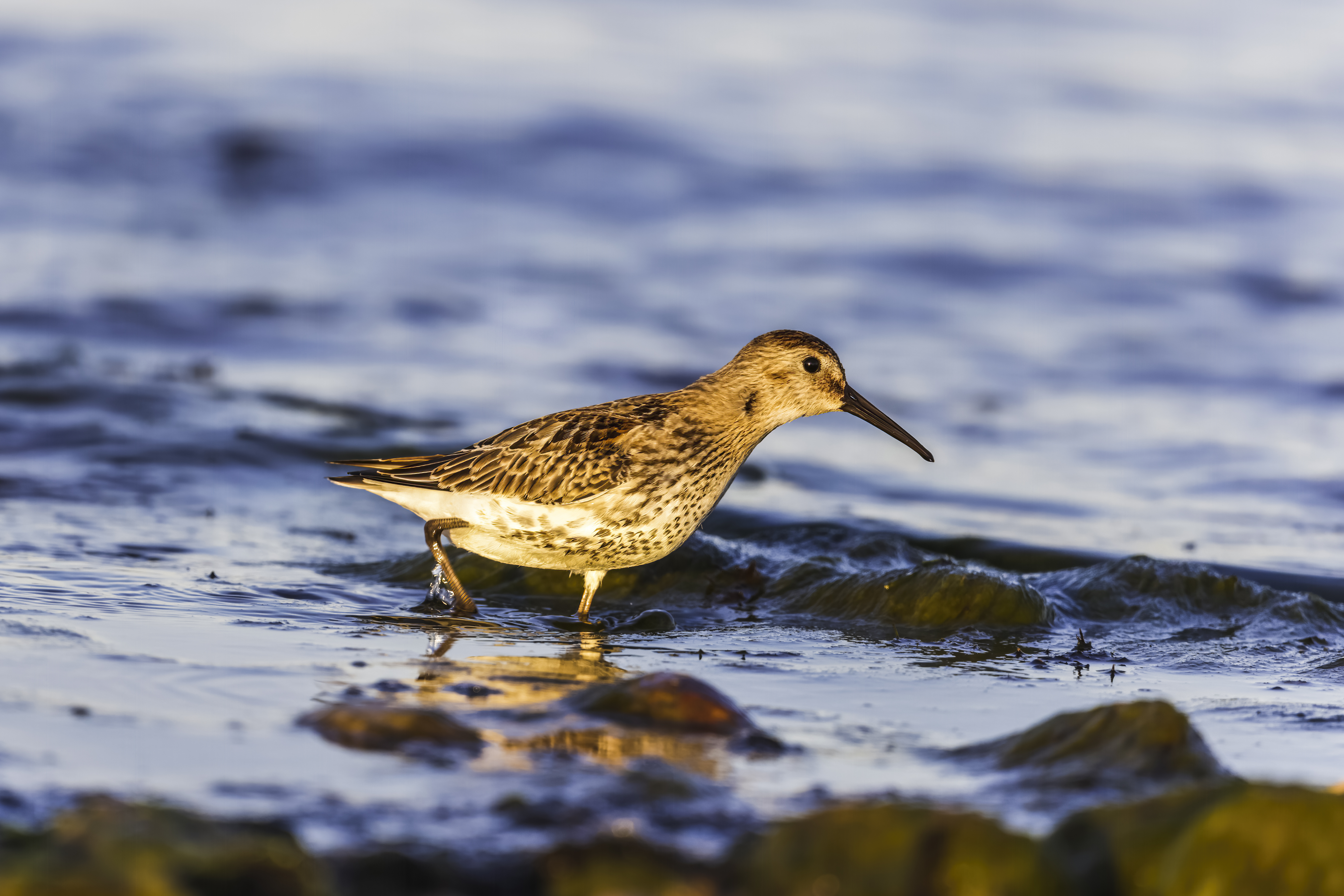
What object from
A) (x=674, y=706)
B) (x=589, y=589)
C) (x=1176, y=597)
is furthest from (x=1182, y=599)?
(x=674, y=706)

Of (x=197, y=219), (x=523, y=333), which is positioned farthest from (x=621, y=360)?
(x=197, y=219)

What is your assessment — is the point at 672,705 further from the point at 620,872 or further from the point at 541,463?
the point at 541,463

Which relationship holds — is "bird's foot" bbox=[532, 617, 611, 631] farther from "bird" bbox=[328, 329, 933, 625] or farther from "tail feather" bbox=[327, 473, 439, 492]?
"tail feather" bbox=[327, 473, 439, 492]

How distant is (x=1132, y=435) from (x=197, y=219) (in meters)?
10.6

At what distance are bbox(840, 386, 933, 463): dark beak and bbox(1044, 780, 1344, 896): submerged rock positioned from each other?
149 inches

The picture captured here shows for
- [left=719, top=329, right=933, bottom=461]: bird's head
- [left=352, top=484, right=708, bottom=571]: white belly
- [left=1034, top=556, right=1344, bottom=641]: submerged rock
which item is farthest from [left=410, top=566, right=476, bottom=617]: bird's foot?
[left=1034, top=556, right=1344, bottom=641]: submerged rock

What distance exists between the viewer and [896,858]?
3170 mm

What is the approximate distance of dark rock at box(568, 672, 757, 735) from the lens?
15.1ft

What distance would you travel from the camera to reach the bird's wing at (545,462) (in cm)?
632

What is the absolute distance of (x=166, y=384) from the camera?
10633 millimetres

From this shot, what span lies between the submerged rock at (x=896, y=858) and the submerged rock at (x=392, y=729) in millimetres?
1362

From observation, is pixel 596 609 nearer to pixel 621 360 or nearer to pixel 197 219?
pixel 621 360

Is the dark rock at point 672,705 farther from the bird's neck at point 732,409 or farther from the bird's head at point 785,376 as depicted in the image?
the bird's head at point 785,376

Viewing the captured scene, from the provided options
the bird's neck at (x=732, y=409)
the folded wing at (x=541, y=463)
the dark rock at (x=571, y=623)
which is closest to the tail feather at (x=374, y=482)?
the folded wing at (x=541, y=463)
